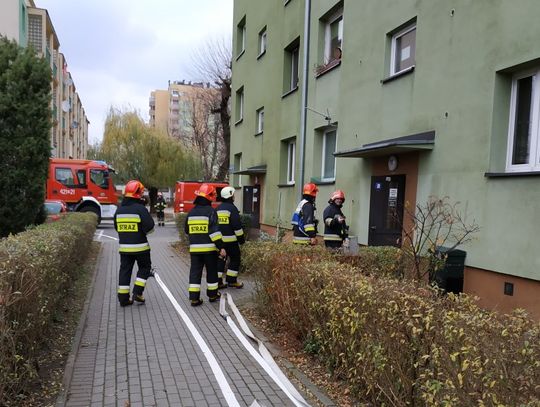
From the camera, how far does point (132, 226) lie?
6.81 meters

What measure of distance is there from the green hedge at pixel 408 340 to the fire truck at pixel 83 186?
20093 millimetres

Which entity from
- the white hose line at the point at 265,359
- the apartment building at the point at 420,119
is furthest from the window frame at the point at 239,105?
the white hose line at the point at 265,359

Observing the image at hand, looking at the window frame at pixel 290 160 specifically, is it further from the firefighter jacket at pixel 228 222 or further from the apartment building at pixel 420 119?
the firefighter jacket at pixel 228 222

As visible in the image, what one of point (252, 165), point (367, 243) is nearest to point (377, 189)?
point (367, 243)

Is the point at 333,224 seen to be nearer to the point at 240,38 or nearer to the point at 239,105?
the point at 239,105

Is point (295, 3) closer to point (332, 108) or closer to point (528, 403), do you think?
point (332, 108)

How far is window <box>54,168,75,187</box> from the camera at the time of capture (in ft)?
75.1

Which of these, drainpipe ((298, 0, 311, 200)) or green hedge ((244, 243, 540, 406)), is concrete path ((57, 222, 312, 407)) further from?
drainpipe ((298, 0, 311, 200))

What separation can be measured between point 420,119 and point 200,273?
4643 mm

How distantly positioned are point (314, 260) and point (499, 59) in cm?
385

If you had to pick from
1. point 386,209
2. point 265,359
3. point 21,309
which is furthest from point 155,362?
point 386,209

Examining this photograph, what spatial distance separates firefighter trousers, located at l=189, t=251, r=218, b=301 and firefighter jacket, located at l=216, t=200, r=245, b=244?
3.46 feet

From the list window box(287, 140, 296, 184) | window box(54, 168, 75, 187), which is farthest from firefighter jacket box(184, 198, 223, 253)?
window box(54, 168, 75, 187)

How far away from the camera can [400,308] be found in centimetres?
326
